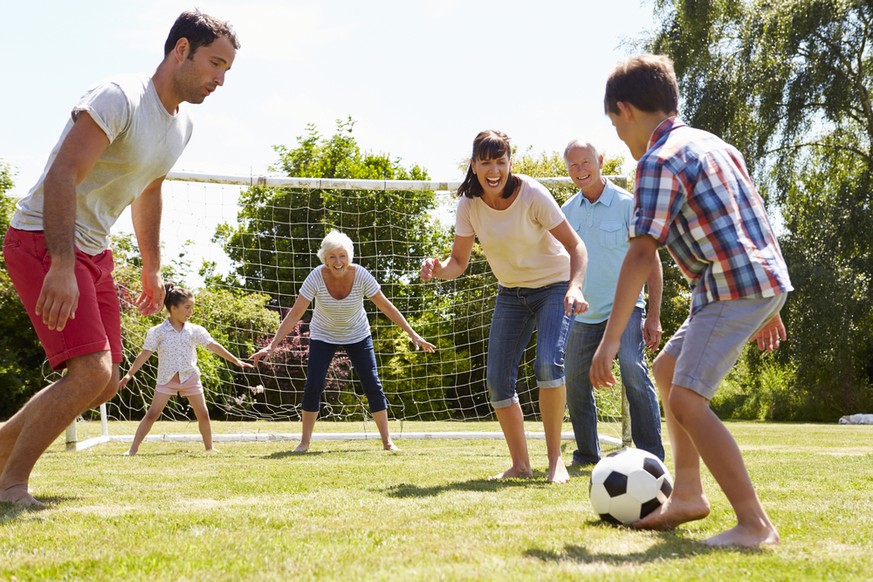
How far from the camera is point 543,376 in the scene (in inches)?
199

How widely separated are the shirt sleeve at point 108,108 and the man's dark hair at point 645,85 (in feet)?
6.48

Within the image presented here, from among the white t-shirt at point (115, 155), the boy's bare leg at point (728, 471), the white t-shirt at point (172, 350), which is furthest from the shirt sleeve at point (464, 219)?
the white t-shirt at point (172, 350)

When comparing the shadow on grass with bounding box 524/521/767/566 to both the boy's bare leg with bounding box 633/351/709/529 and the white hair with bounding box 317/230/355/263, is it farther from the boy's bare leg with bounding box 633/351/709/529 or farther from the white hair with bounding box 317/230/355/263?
the white hair with bounding box 317/230/355/263

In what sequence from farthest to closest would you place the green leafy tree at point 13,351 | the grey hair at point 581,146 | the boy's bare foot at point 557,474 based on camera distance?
the green leafy tree at point 13,351 → the grey hair at point 581,146 → the boy's bare foot at point 557,474

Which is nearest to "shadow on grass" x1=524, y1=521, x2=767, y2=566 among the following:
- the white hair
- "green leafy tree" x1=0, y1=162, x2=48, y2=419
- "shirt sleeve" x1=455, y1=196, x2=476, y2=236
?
"shirt sleeve" x1=455, y1=196, x2=476, y2=236

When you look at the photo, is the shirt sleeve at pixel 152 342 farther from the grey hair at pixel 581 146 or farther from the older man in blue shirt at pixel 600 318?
the grey hair at pixel 581 146

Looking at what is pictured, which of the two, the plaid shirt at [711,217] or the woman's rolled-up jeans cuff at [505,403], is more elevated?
the plaid shirt at [711,217]

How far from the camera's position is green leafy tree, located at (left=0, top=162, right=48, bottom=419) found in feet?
48.0

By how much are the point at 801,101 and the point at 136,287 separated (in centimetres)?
1508

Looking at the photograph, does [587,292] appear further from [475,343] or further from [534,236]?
[475,343]

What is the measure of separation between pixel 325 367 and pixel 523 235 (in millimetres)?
3300

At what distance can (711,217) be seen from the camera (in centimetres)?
295

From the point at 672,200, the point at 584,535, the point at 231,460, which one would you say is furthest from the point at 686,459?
the point at 231,460

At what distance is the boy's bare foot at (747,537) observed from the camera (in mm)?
2822
